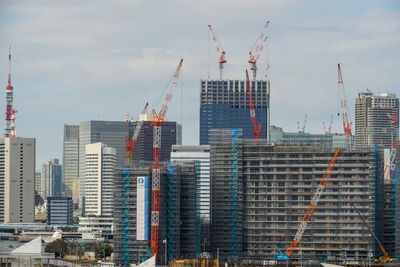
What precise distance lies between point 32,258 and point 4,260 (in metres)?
5.10

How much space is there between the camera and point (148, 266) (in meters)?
182

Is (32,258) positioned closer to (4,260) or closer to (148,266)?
(4,260)

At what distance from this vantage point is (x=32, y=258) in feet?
654

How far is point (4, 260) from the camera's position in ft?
646

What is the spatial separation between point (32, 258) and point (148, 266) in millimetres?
27320

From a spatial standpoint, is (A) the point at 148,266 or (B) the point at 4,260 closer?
(A) the point at 148,266

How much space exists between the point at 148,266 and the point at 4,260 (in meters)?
29.9

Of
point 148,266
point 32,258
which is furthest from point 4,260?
point 148,266

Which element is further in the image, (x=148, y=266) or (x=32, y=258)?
(x=32, y=258)
